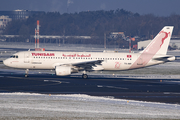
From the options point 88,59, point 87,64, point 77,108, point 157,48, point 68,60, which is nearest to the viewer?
point 77,108

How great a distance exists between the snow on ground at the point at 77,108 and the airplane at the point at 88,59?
16907 mm

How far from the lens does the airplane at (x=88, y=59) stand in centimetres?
4576

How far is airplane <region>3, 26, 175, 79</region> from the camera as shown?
45763 mm

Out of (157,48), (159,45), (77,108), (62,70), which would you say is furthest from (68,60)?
(77,108)

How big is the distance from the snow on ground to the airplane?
16.9m

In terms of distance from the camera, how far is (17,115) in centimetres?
2102

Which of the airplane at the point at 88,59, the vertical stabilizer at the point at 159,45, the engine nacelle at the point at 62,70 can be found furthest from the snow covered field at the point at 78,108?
the vertical stabilizer at the point at 159,45

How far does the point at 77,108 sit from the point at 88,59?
2312cm

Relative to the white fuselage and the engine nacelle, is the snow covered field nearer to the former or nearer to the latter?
the engine nacelle

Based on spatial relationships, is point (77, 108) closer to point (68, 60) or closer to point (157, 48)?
point (68, 60)

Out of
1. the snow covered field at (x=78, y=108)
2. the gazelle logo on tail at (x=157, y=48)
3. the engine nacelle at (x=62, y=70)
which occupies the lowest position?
the snow covered field at (x=78, y=108)

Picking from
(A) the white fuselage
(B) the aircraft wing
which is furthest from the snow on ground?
(A) the white fuselage

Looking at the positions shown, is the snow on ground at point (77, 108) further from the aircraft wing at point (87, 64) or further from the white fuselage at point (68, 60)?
the white fuselage at point (68, 60)

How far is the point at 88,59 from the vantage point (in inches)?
1833
